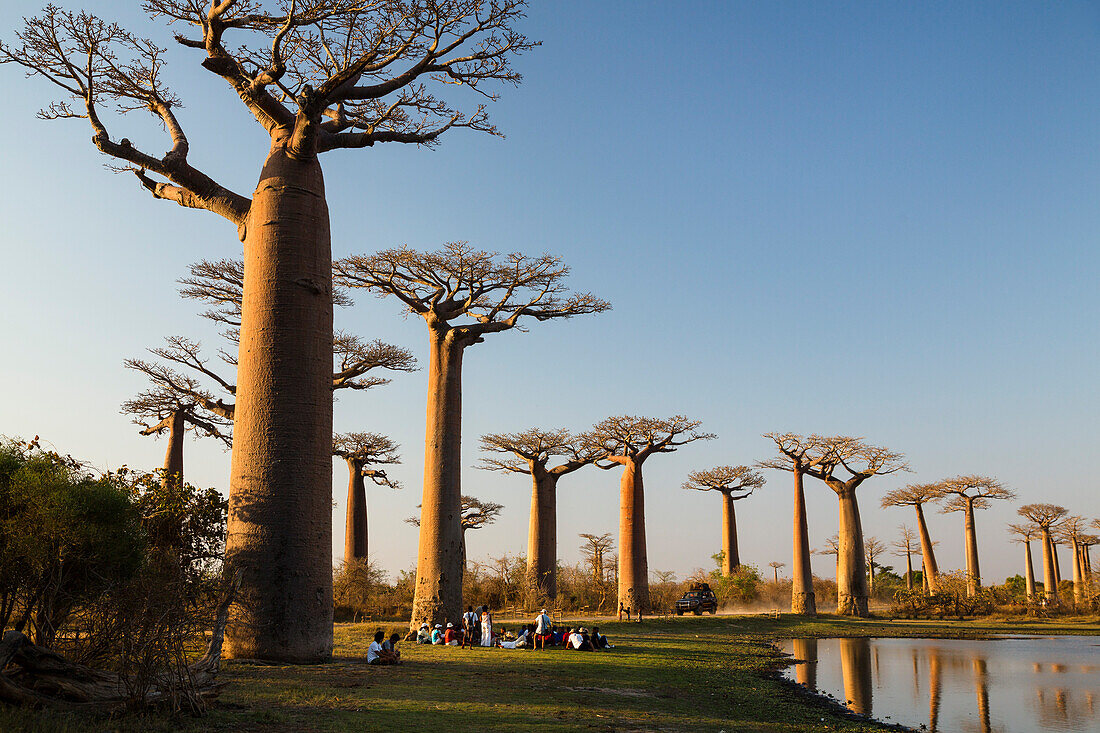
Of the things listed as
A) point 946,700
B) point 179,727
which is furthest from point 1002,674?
point 179,727

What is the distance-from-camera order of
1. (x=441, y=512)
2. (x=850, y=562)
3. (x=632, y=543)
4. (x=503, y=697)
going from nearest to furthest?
(x=503, y=697)
(x=441, y=512)
(x=632, y=543)
(x=850, y=562)

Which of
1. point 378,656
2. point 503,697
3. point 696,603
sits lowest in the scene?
point 696,603

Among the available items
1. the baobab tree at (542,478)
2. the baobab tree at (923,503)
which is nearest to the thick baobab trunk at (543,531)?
the baobab tree at (542,478)

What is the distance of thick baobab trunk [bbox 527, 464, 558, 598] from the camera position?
95.3 ft

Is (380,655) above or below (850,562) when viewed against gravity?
below

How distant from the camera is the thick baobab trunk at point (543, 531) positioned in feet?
95.3

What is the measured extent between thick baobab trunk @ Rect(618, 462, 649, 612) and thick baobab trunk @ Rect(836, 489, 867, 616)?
8892 mm

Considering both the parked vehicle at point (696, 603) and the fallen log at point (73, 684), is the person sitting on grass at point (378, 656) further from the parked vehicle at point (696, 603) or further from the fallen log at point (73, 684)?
the parked vehicle at point (696, 603)

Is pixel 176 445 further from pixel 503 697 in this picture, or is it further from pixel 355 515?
pixel 503 697

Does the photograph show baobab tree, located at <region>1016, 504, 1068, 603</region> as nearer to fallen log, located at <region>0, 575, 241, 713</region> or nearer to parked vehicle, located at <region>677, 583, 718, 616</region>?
parked vehicle, located at <region>677, 583, 718, 616</region>

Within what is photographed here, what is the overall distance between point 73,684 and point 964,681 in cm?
1271

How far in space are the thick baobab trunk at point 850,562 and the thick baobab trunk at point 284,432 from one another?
87.0 ft

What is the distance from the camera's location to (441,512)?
16.6 meters

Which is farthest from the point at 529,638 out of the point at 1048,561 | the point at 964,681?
the point at 1048,561
